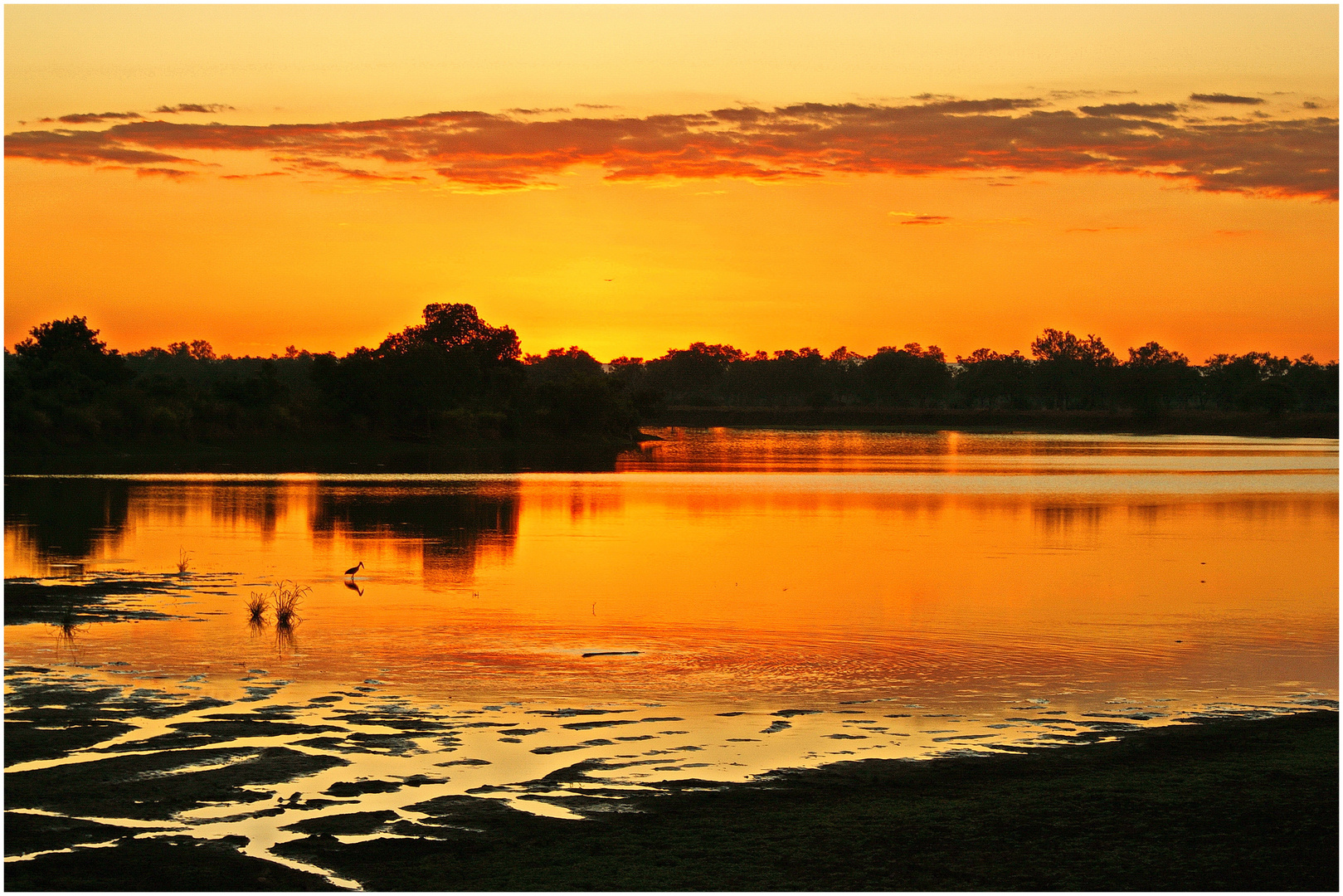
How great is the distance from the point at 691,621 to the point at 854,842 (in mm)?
10492

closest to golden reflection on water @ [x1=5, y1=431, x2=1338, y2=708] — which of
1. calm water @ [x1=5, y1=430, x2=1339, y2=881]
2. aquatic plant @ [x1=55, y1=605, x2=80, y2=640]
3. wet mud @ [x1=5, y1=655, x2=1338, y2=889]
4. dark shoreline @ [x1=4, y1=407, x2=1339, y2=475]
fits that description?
calm water @ [x1=5, y1=430, x2=1339, y2=881]

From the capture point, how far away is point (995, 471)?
66.6 m

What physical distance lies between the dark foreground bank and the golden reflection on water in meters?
3.85

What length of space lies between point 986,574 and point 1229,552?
760 centimetres

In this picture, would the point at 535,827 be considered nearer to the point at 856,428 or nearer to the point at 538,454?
the point at 538,454

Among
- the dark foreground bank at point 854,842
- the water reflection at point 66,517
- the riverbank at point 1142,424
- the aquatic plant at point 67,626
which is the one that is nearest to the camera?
the dark foreground bank at point 854,842

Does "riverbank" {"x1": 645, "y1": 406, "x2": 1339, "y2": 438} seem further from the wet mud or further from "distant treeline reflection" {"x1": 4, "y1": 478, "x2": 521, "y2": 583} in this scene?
the wet mud

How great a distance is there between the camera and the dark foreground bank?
8172 millimetres

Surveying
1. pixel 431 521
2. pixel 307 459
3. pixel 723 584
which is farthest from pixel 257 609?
pixel 307 459

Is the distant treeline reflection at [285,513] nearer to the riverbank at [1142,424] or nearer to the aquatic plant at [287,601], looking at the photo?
the aquatic plant at [287,601]

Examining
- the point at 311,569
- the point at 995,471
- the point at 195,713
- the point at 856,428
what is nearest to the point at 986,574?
the point at 311,569

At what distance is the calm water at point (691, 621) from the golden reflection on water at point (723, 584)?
0.30 ft

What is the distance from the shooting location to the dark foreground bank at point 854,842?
26.8 ft

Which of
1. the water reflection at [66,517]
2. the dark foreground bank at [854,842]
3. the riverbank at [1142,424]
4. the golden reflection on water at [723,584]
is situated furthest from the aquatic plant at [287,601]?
the riverbank at [1142,424]
